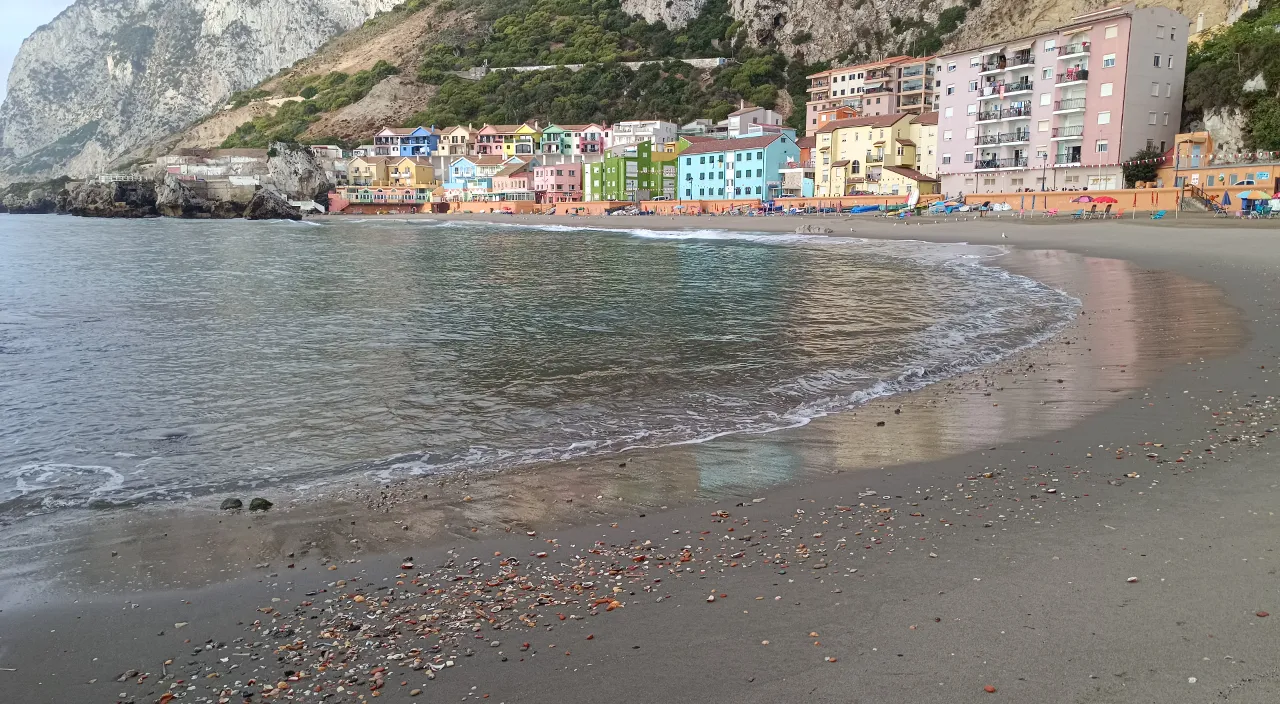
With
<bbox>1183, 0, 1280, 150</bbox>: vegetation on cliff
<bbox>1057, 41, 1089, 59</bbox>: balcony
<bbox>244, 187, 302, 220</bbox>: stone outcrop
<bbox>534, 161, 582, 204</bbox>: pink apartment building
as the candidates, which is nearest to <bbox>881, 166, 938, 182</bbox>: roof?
<bbox>1057, 41, 1089, 59</bbox>: balcony

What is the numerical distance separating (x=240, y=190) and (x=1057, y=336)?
118563 mm

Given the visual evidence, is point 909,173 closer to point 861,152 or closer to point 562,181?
point 861,152

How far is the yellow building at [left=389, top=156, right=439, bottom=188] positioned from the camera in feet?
385

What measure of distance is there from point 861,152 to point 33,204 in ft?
432

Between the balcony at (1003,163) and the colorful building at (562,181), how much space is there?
5175 cm

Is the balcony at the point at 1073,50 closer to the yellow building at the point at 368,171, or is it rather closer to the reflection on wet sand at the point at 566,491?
the reflection on wet sand at the point at 566,491

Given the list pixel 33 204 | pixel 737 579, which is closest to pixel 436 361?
pixel 737 579

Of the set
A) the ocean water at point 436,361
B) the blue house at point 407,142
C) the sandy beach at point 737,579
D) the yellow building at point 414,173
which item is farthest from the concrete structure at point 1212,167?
the blue house at point 407,142

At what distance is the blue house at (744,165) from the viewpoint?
268ft

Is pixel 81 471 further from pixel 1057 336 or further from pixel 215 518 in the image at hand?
pixel 1057 336

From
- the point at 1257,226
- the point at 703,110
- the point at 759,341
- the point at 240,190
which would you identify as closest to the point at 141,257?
the point at 759,341

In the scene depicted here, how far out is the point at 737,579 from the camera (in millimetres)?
5062

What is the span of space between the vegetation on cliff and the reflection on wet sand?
155ft

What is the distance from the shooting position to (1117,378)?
1061 cm
